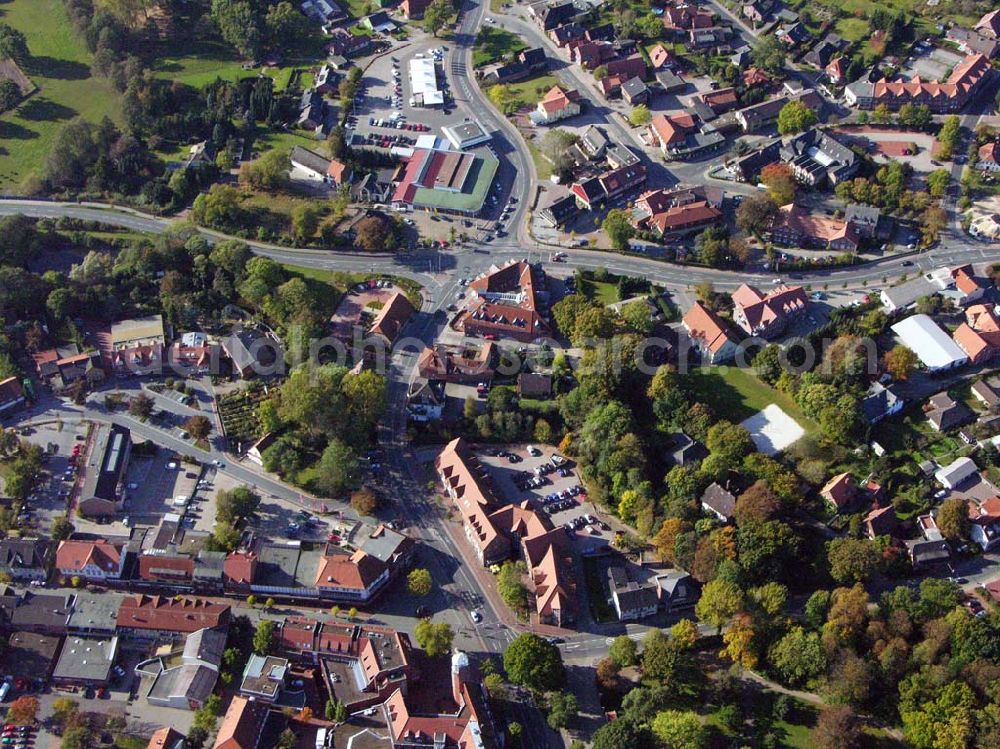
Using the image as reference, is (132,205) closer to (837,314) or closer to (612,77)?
(612,77)

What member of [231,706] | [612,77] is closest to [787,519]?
[231,706]

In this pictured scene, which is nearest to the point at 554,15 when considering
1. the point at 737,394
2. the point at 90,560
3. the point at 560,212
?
the point at 560,212

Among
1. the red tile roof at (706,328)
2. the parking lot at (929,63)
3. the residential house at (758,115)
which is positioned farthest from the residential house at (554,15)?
the red tile roof at (706,328)

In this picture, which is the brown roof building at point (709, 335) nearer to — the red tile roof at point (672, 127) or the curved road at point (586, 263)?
Result: the curved road at point (586, 263)

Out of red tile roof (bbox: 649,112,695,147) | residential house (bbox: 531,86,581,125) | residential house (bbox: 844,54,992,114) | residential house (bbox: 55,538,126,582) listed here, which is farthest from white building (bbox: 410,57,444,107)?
residential house (bbox: 55,538,126,582)

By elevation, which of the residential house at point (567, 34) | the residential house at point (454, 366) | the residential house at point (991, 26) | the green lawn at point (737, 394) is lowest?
the residential house at point (454, 366)

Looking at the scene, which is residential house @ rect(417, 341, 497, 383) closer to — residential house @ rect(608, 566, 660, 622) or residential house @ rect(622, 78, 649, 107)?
residential house @ rect(608, 566, 660, 622)
